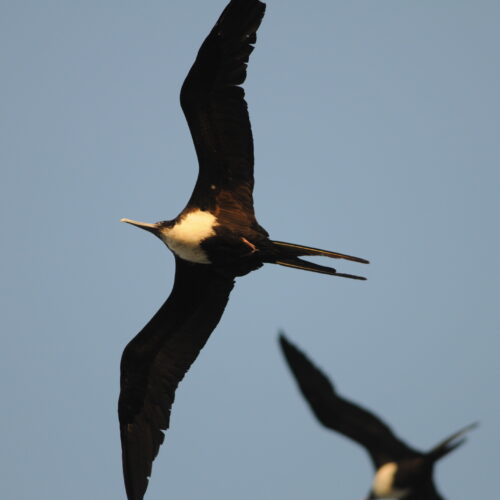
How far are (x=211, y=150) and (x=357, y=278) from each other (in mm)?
1866

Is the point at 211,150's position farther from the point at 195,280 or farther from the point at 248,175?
the point at 195,280

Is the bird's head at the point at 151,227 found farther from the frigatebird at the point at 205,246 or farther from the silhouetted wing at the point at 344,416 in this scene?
the silhouetted wing at the point at 344,416

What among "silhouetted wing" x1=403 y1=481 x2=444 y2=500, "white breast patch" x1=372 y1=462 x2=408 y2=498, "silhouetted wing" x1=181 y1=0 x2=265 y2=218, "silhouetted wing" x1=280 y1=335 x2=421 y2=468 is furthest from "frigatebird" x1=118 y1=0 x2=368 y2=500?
"silhouetted wing" x1=403 y1=481 x2=444 y2=500

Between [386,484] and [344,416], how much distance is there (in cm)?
56

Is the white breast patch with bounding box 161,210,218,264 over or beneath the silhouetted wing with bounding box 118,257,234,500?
over

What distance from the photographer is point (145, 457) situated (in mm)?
9664

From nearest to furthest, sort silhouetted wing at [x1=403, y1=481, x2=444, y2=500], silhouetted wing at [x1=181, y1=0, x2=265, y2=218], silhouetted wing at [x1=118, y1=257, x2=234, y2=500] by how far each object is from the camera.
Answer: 1. silhouetted wing at [x1=403, y1=481, x2=444, y2=500]
2. silhouetted wing at [x1=181, y1=0, x2=265, y2=218]
3. silhouetted wing at [x1=118, y1=257, x2=234, y2=500]

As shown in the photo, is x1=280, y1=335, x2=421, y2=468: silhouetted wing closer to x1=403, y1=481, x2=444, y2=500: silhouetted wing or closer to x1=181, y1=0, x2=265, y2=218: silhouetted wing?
x1=403, y1=481, x2=444, y2=500: silhouetted wing

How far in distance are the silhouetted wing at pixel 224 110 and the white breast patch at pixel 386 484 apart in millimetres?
3300

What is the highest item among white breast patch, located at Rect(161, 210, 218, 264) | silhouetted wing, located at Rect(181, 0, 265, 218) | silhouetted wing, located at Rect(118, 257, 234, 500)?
silhouetted wing, located at Rect(181, 0, 265, 218)

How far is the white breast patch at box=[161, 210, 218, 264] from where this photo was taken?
363 inches

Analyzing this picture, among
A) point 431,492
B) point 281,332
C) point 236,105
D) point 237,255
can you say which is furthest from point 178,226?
point 431,492

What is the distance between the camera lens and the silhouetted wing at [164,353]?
9.78m

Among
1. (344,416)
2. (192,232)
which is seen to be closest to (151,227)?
(192,232)
